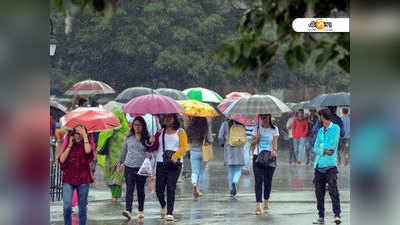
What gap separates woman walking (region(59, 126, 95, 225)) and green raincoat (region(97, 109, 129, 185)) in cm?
375

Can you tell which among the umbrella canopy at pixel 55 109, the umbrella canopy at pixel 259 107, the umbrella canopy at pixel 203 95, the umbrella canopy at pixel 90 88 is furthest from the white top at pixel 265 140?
the umbrella canopy at pixel 203 95

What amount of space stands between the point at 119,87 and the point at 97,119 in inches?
819

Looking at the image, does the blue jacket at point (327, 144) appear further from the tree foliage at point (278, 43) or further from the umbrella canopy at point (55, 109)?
the tree foliage at point (278, 43)

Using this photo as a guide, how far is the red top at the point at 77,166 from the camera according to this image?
10414 mm

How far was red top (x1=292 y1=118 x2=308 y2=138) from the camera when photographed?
25.1m

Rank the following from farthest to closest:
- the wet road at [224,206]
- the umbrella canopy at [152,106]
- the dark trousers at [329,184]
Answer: the umbrella canopy at [152,106]
the wet road at [224,206]
the dark trousers at [329,184]

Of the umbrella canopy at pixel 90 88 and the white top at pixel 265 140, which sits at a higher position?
the umbrella canopy at pixel 90 88

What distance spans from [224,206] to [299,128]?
35.9 ft

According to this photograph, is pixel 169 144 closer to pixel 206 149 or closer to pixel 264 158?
pixel 264 158

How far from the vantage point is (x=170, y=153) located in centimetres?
1235

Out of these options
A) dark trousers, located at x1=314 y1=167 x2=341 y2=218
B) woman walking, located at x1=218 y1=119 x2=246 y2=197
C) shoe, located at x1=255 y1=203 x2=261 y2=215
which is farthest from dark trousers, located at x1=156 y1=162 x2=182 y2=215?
woman walking, located at x1=218 y1=119 x2=246 y2=197

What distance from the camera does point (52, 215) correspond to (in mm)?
13461

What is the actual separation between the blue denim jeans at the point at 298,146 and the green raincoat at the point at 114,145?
1106 centimetres

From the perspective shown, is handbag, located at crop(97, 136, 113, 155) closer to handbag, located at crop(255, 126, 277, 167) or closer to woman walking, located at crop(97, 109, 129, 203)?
woman walking, located at crop(97, 109, 129, 203)
